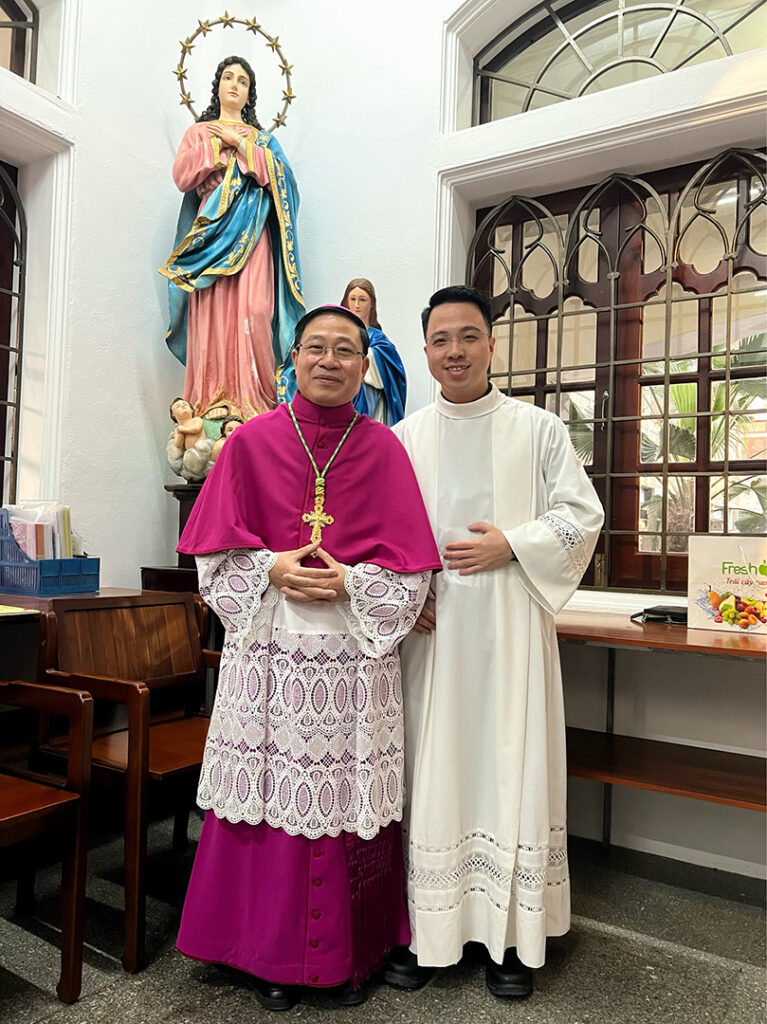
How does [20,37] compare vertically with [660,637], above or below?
above

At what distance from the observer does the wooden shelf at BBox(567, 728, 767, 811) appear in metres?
2.55

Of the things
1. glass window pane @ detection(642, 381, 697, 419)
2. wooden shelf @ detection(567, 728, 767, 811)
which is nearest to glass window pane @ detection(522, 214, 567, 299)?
glass window pane @ detection(642, 381, 697, 419)

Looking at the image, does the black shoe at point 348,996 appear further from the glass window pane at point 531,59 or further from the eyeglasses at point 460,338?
the glass window pane at point 531,59

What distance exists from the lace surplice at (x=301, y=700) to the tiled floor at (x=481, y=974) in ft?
1.67

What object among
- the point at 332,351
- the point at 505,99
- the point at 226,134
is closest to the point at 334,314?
the point at 332,351

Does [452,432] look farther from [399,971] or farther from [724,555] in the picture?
[399,971]

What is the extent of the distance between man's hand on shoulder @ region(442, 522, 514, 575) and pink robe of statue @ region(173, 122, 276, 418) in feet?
5.93

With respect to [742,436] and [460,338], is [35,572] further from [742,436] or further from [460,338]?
[742,436]

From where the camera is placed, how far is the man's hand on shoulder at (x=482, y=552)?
218cm

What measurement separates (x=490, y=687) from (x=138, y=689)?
0.99m

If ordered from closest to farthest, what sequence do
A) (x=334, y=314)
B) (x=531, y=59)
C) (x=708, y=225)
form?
(x=334, y=314) < (x=708, y=225) < (x=531, y=59)

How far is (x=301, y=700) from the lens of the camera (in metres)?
2.05

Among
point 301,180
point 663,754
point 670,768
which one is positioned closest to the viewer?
point 670,768

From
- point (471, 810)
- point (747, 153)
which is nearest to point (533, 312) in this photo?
point (747, 153)
